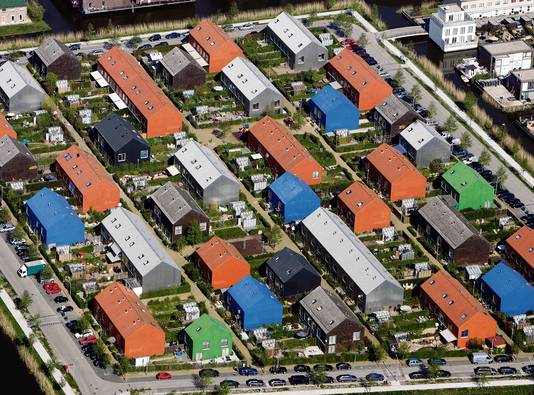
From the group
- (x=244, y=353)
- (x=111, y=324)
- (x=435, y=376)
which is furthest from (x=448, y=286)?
(x=111, y=324)

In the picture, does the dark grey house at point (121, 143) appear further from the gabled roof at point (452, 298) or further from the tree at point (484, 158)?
the gabled roof at point (452, 298)

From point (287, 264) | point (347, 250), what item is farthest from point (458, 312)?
point (287, 264)

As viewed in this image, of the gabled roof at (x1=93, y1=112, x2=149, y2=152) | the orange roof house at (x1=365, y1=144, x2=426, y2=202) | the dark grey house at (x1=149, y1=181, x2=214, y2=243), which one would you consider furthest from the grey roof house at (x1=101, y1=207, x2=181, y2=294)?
the orange roof house at (x1=365, y1=144, x2=426, y2=202)

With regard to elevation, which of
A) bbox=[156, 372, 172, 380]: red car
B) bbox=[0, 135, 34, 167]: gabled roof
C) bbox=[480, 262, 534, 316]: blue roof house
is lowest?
bbox=[480, 262, 534, 316]: blue roof house

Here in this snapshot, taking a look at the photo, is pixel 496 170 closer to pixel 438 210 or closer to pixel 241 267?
pixel 438 210

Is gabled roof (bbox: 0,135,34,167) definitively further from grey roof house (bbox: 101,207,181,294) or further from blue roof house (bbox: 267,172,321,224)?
blue roof house (bbox: 267,172,321,224)
